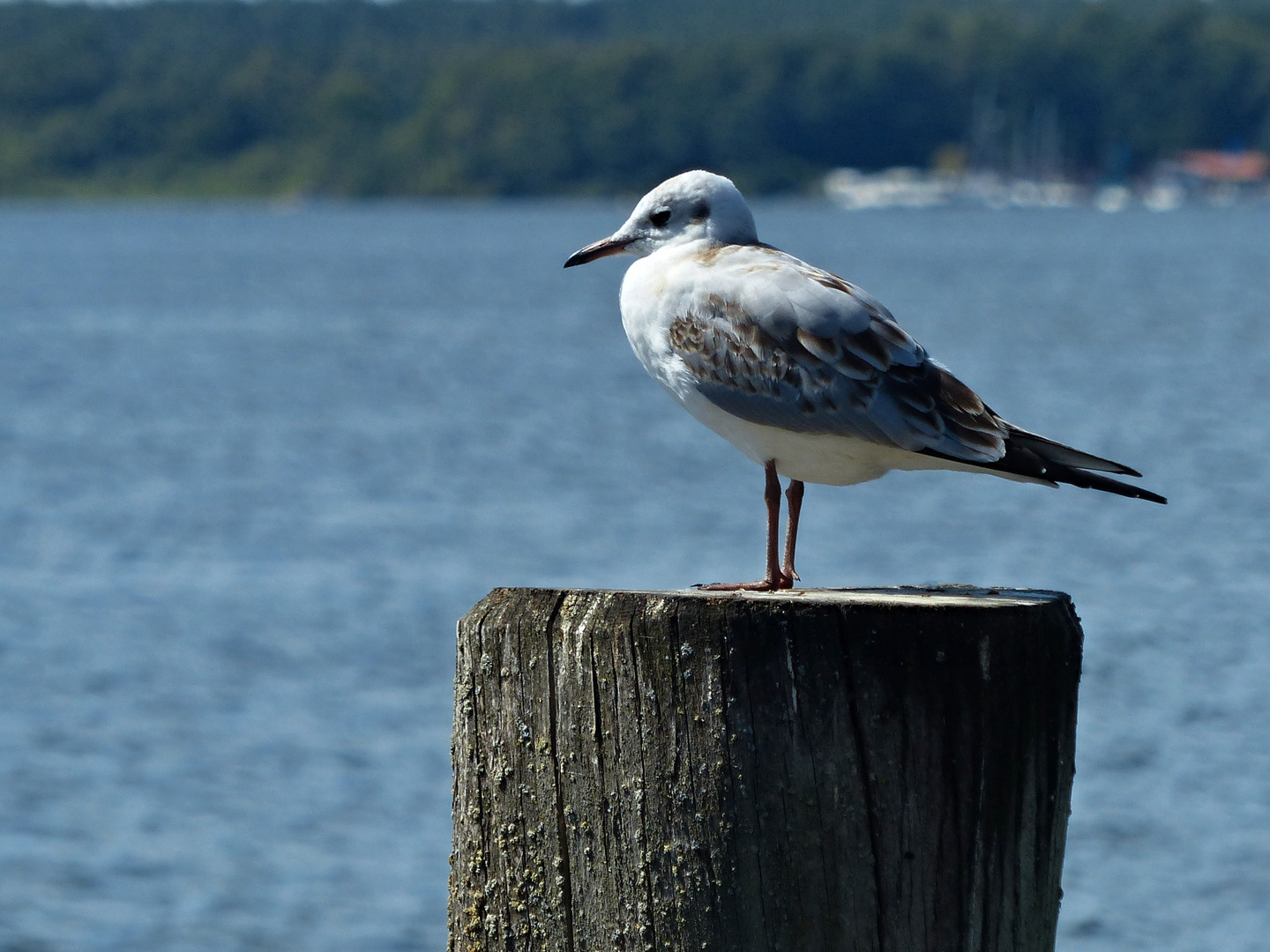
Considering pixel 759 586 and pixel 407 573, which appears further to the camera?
pixel 407 573

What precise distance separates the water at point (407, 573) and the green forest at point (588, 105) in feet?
325

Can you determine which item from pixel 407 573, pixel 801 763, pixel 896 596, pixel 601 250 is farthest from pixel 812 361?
pixel 407 573

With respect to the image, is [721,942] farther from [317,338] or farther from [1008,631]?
[317,338]

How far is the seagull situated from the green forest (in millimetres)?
134857

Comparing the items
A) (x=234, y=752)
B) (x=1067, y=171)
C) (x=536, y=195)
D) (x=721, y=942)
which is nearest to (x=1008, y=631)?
(x=721, y=942)

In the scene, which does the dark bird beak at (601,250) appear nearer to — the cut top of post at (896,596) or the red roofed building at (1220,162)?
the cut top of post at (896,596)

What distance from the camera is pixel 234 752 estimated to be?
43.1 ft

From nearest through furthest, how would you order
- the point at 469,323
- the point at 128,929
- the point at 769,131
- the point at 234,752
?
the point at 128,929 → the point at 234,752 → the point at 469,323 → the point at 769,131

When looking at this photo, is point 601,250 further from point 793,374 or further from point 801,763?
point 801,763

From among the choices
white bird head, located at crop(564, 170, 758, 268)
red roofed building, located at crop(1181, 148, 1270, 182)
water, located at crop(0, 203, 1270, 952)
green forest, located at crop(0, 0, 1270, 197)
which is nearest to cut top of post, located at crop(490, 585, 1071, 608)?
white bird head, located at crop(564, 170, 758, 268)

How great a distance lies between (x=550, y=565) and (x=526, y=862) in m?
14.7

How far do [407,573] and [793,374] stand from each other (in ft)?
46.6

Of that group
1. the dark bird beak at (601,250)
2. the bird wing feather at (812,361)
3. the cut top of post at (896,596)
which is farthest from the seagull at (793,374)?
the cut top of post at (896,596)

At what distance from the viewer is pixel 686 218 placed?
4.91 meters
